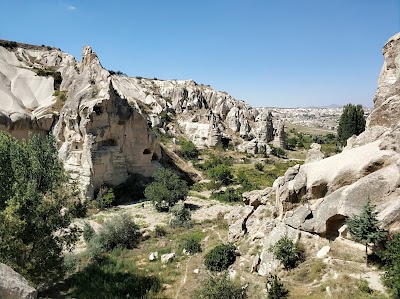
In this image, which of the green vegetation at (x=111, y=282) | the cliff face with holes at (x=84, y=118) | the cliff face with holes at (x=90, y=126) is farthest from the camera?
the cliff face with holes at (x=84, y=118)

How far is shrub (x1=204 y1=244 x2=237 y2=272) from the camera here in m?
14.3

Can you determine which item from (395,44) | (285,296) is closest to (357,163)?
(285,296)

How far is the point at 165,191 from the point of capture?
26688mm

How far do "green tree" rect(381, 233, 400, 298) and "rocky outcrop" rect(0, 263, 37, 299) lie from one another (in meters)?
9.76

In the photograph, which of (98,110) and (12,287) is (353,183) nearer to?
(12,287)

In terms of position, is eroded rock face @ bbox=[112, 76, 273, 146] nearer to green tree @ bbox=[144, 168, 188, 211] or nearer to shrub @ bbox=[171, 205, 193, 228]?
green tree @ bbox=[144, 168, 188, 211]

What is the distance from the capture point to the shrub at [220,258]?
14.3 meters

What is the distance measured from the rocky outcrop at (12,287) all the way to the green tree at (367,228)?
9.82 m

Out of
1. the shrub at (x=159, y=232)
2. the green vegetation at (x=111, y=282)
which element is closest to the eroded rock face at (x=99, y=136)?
the shrub at (x=159, y=232)

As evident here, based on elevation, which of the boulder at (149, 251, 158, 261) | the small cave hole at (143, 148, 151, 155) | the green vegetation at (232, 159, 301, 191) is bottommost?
the boulder at (149, 251, 158, 261)

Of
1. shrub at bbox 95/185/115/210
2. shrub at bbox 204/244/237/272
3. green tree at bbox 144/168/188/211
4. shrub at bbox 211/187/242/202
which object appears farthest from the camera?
shrub at bbox 211/187/242/202

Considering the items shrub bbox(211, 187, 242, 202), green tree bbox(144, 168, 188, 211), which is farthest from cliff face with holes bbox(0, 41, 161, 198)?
shrub bbox(211, 187, 242, 202)

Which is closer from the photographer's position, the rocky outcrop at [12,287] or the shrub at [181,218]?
the rocky outcrop at [12,287]

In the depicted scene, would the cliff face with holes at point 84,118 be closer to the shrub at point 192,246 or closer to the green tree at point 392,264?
the shrub at point 192,246
